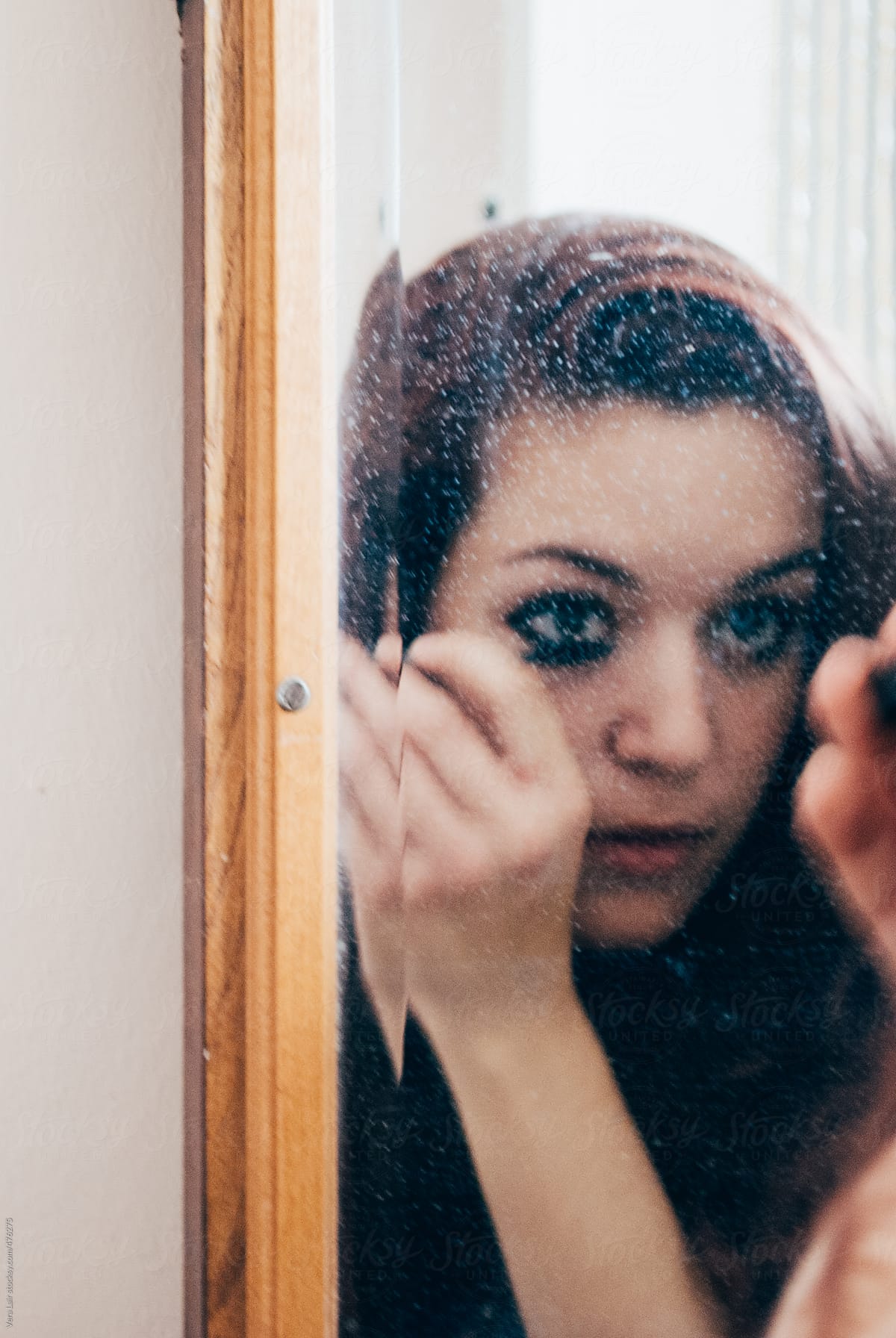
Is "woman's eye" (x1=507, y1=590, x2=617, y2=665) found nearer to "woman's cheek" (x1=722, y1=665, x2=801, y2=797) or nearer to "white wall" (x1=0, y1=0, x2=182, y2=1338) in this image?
"woman's cheek" (x1=722, y1=665, x2=801, y2=797)

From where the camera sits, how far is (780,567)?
720 millimetres

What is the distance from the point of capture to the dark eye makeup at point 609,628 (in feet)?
2.36

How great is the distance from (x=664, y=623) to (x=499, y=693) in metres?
0.13

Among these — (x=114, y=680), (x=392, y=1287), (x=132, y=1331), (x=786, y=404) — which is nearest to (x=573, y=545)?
(x=786, y=404)

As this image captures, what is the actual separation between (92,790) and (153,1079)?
0.26 meters

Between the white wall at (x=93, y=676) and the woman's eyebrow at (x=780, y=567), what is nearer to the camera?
the woman's eyebrow at (x=780, y=567)

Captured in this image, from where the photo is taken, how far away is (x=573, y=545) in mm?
725

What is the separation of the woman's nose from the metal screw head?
0.74 ft

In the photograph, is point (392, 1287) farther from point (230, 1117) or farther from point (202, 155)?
point (202, 155)

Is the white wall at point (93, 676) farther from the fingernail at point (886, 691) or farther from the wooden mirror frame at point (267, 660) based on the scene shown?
the fingernail at point (886, 691)

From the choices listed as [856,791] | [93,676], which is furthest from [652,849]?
[93,676]

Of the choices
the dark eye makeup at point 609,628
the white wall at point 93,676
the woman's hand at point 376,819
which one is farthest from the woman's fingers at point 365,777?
the white wall at point 93,676

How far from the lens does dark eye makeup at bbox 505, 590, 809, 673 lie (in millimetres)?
718

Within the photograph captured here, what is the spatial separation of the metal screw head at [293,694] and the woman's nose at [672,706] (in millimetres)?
→ 225
